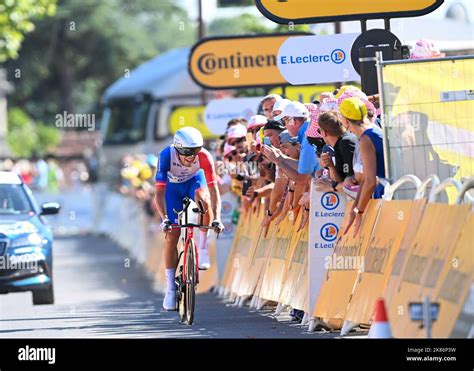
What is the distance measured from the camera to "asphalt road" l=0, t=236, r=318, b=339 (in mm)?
13969

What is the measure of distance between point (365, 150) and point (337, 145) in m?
0.55

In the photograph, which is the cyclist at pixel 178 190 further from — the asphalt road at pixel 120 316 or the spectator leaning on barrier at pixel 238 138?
the spectator leaning on barrier at pixel 238 138

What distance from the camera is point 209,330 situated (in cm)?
1401

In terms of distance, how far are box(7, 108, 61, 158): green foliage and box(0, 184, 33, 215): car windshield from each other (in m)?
68.2

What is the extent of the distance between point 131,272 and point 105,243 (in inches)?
450

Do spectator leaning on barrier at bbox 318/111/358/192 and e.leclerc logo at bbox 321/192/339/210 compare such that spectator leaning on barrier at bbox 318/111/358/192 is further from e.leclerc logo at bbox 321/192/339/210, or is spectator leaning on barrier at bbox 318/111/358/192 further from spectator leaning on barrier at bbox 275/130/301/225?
spectator leaning on barrier at bbox 275/130/301/225

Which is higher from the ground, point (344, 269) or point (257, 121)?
point (257, 121)

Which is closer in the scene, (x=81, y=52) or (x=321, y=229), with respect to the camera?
(x=321, y=229)

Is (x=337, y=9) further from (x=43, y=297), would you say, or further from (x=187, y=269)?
(x=43, y=297)

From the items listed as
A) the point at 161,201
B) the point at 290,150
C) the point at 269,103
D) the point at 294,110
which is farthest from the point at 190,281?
the point at 269,103

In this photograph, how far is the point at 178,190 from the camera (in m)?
15.2

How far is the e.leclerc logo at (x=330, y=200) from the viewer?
46.0 feet

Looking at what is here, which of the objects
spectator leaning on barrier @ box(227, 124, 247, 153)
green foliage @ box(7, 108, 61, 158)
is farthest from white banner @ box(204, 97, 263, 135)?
green foliage @ box(7, 108, 61, 158)
